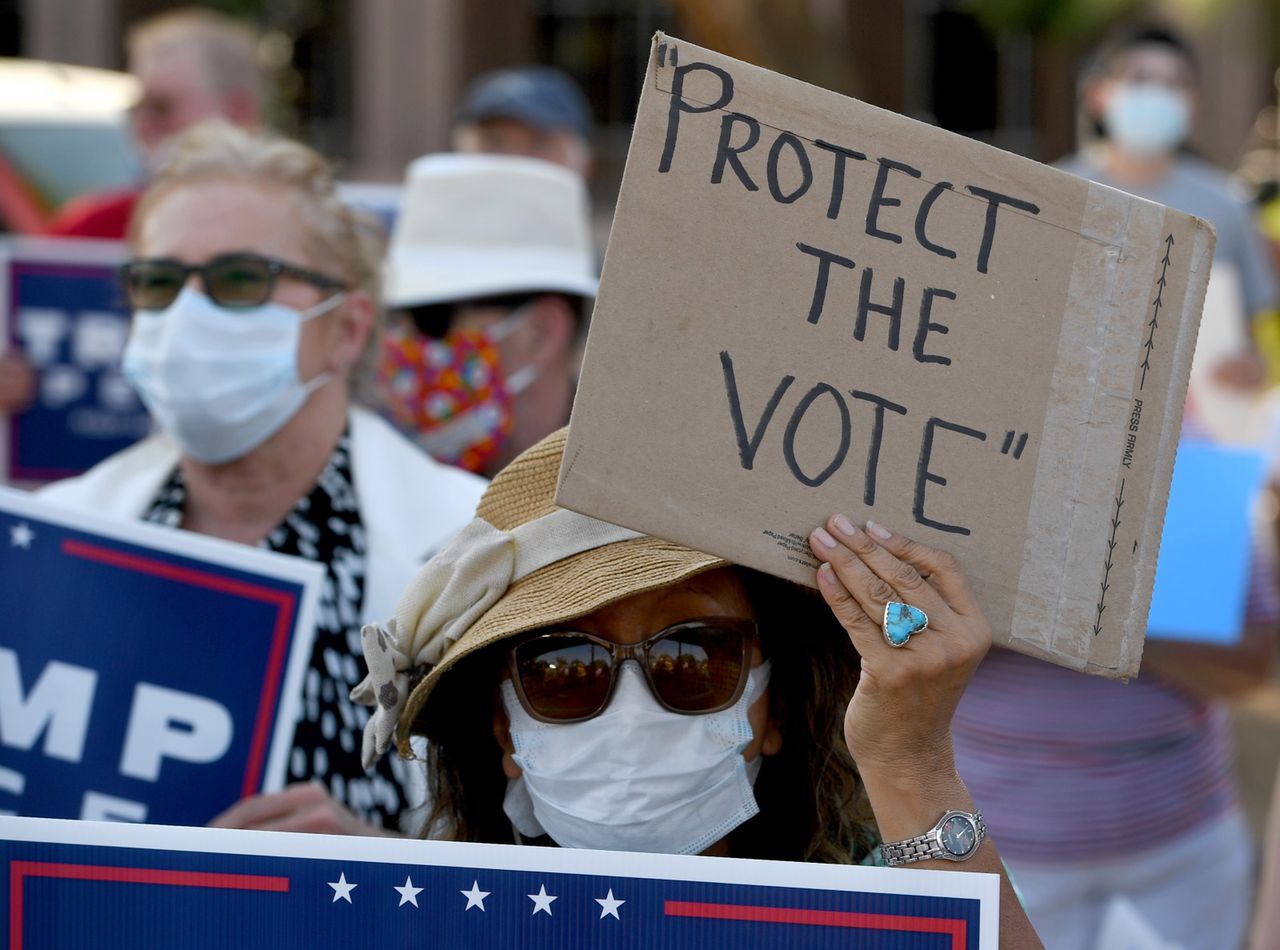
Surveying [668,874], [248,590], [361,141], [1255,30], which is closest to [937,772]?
[668,874]

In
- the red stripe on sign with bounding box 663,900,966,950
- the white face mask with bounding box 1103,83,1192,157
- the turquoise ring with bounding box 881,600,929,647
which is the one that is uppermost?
the white face mask with bounding box 1103,83,1192,157

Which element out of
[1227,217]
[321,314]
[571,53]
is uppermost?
[571,53]

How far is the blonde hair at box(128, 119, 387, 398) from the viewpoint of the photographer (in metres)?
3.00

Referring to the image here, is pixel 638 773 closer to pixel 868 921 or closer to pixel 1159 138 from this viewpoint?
pixel 868 921

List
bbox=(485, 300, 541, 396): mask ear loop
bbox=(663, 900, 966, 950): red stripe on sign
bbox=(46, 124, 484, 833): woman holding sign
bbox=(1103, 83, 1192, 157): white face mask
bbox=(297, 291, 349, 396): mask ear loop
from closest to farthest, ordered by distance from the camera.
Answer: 1. bbox=(663, 900, 966, 950): red stripe on sign
2. bbox=(46, 124, 484, 833): woman holding sign
3. bbox=(297, 291, 349, 396): mask ear loop
4. bbox=(485, 300, 541, 396): mask ear loop
5. bbox=(1103, 83, 1192, 157): white face mask

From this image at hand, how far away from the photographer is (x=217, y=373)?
298cm

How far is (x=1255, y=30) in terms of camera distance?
17.7 meters

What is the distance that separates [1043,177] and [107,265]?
3.18 m

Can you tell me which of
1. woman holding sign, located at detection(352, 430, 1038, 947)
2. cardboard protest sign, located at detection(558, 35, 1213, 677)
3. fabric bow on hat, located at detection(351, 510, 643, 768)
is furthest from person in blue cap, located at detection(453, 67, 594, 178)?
cardboard protest sign, located at detection(558, 35, 1213, 677)

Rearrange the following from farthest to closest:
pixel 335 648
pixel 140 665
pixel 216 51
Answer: pixel 216 51, pixel 335 648, pixel 140 665

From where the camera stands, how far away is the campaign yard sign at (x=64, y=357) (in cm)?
436

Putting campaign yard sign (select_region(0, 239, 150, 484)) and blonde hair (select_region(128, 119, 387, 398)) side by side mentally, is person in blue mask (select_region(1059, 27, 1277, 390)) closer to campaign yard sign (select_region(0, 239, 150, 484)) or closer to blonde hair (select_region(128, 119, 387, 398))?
campaign yard sign (select_region(0, 239, 150, 484))

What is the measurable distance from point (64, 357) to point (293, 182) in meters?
1.60

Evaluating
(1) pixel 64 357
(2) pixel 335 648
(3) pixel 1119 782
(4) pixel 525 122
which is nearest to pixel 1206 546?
(3) pixel 1119 782
